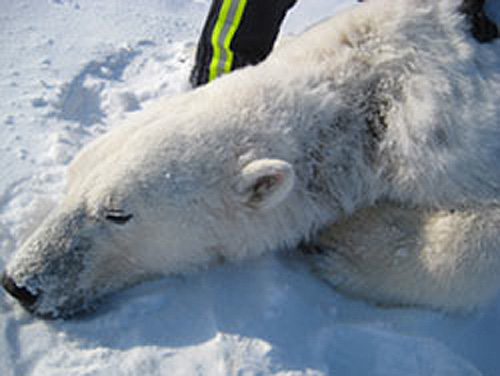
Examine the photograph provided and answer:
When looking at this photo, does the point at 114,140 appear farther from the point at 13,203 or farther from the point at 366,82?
the point at 366,82

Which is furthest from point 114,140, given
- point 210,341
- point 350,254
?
point 350,254

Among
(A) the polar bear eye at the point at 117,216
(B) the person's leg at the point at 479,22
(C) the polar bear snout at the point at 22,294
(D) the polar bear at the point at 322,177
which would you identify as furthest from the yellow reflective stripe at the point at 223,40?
(C) the polar bear snout at the point at 22,294

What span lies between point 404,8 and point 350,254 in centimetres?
153

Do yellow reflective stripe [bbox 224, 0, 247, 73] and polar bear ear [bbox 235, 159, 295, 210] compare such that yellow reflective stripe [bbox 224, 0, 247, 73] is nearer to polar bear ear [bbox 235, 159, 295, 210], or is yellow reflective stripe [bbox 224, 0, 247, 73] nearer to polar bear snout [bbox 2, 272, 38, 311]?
polar bear ear [bbox 235, 159, 295, 210]

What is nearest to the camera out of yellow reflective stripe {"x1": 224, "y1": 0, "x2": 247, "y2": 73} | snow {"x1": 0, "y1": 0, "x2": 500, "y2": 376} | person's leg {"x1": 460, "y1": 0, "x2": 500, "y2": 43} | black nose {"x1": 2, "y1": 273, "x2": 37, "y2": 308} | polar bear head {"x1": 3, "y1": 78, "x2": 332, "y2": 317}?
snow {"x1": 0, "y1": 0, "x2": 500, "y2": 376}

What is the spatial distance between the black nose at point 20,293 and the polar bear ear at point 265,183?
1.06m

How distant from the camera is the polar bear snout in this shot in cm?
217

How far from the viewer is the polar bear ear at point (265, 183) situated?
7.73 ft

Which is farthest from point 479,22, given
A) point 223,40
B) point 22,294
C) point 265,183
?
point 22,294

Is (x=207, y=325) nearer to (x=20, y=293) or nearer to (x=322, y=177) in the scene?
(x=20, y=293)

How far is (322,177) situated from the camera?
8.86ft

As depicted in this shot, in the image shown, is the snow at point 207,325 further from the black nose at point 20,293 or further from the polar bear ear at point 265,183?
the polar bear ear at point 265,183

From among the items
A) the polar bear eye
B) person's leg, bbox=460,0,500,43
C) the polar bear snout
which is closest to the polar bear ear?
the polar bear eye

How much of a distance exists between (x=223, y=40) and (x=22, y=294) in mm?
2509
